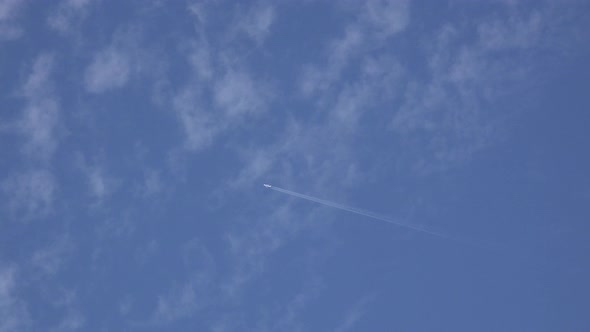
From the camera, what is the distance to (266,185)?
294ft

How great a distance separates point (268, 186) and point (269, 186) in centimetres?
30

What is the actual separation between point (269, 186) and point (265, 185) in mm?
1135

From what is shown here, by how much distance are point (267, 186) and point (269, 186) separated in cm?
55

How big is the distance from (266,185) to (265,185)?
28cm

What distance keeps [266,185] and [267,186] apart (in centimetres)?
38

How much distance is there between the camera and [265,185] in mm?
89688

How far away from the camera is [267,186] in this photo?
8956cm

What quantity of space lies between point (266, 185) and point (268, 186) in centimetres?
60

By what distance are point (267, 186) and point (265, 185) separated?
24.1 inches

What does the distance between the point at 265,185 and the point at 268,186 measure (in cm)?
85

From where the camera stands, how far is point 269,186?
293 feet
